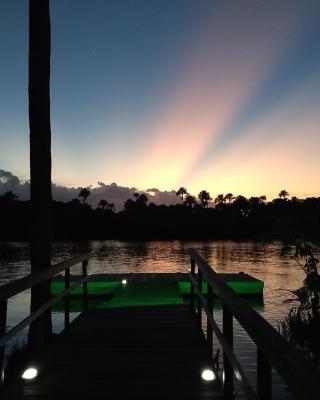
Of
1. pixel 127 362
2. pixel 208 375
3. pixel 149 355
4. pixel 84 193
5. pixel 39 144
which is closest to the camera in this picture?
pixel 208 375

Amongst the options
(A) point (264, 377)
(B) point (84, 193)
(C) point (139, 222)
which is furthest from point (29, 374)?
(B) point (84, 193)

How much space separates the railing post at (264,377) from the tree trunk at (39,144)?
5.29 meters

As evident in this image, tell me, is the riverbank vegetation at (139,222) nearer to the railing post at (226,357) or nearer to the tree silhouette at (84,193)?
the tree silhouette at (84,193)

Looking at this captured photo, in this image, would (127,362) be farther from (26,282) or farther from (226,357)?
(226,357)

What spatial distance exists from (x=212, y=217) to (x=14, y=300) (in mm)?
111259

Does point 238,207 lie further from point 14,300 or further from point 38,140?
point 38,140

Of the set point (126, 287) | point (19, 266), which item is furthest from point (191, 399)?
point (19, 266)

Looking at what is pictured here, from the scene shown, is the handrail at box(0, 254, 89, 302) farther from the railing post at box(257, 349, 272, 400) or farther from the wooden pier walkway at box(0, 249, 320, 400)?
the railing post at box(257, 349, 272, 400)

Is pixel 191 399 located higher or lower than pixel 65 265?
lower

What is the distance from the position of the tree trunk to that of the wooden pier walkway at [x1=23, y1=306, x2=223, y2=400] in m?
1.16

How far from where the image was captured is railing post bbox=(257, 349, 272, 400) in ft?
6.82

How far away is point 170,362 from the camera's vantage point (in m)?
4.98

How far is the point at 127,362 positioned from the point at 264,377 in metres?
3.16

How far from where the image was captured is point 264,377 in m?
2.10
